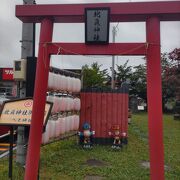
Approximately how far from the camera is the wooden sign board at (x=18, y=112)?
685 cm

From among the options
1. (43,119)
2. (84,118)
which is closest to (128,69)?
(84,118)

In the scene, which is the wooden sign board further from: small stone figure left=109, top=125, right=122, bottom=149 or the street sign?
small stone figure left=109, top=125, right=122, bottom=149

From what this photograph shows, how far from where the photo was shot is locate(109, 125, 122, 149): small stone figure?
35.9 feet

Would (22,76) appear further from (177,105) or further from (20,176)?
(177,105)

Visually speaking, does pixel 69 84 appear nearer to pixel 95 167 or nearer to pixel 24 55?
pixel 24 55

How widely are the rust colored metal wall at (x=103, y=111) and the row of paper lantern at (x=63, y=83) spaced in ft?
2.31

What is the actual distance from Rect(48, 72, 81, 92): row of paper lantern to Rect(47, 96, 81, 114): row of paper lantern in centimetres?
25

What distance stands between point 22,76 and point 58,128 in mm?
1949

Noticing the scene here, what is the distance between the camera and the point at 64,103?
9844mm

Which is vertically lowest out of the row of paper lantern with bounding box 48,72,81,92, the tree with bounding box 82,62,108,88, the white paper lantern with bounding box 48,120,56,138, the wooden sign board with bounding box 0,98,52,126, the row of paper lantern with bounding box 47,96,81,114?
the white paper lantern with bounding box 48,120,56,138

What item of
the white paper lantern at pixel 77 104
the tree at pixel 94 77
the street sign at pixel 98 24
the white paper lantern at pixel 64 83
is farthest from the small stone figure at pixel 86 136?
the tree at pixel 94 77

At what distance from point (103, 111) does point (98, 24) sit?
6222mm

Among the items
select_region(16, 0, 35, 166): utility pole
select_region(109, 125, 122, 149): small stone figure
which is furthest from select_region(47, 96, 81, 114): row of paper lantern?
select_region(109, 125, 122, 149): small stone figure

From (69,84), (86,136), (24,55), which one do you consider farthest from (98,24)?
(86,136)
